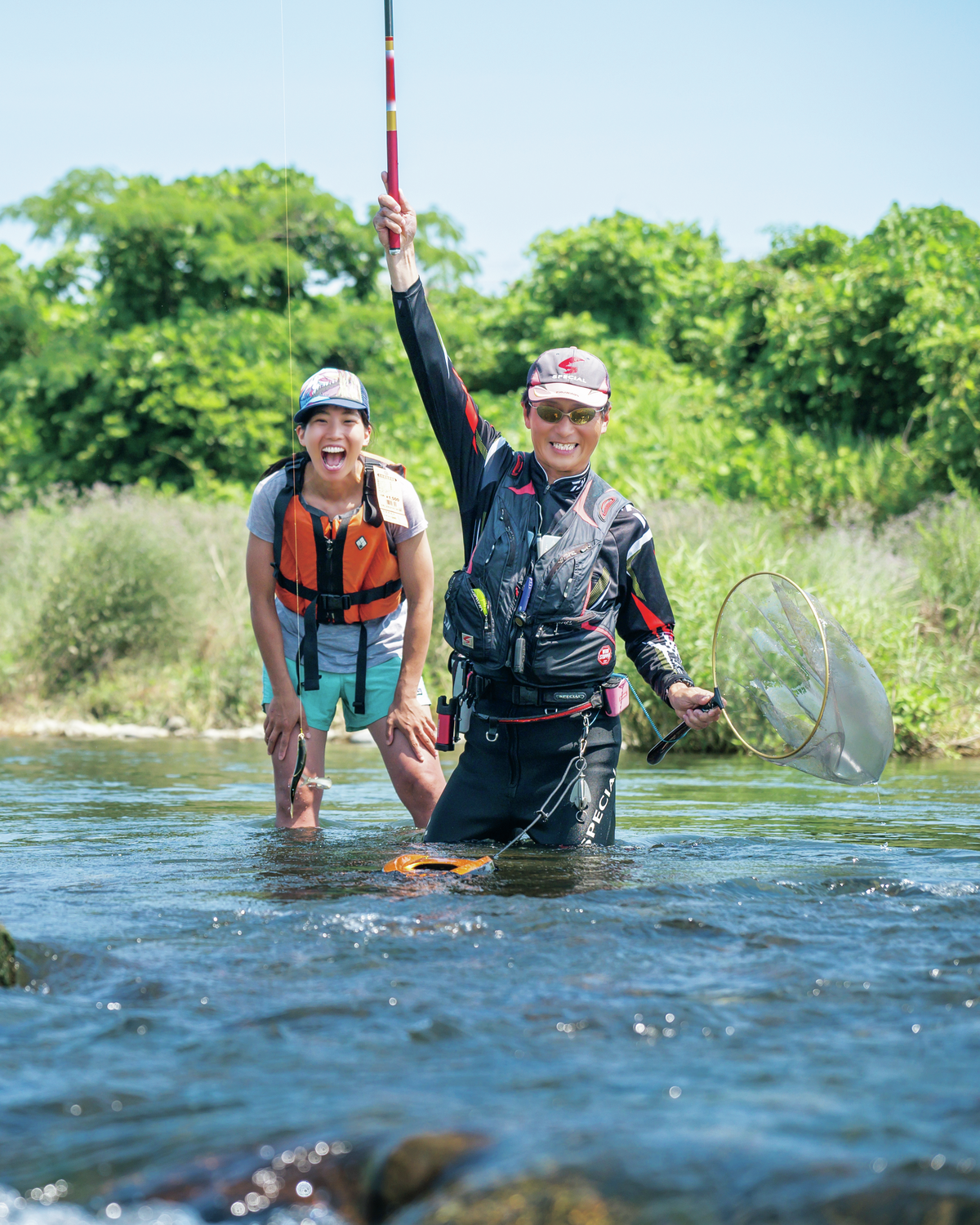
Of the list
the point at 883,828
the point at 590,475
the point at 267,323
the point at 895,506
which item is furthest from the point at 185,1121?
the point at 267,323

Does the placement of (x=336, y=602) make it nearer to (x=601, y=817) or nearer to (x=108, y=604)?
(x=601, y=817)

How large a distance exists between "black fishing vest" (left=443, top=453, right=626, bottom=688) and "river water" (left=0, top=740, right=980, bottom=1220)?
0.76 meters

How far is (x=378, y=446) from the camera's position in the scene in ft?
63.2

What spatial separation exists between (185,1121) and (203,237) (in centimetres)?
2249

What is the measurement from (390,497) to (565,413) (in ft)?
3.61

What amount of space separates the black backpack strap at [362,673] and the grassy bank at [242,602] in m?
4.96

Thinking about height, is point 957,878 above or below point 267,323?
below

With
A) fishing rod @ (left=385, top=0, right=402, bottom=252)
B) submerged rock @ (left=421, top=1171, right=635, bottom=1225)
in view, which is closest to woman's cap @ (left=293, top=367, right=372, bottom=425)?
fishing rod @ (left=385, top=0, right=402, bottom=252)

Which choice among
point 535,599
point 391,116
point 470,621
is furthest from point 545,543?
point 391,116

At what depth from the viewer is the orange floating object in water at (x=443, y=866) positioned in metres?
4.86

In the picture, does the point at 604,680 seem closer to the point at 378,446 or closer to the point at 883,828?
the point at 883,828

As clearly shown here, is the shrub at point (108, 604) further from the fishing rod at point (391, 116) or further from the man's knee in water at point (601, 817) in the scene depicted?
the man's knee in water at point (601, 817)

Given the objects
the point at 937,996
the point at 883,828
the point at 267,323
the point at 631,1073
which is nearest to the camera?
the point at 631,1073

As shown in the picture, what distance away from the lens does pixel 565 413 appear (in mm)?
5027
